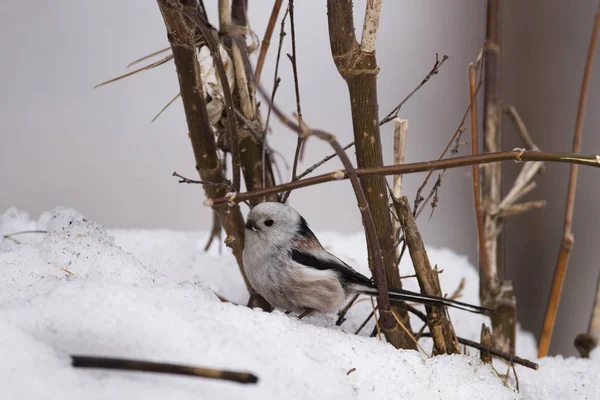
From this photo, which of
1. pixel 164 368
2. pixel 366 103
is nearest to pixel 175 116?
pixel 366 103

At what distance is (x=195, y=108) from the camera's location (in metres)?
0.88

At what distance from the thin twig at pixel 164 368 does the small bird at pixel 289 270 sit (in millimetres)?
418

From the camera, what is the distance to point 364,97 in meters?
0.77

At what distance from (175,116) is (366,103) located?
1.39 m

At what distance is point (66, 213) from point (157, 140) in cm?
109

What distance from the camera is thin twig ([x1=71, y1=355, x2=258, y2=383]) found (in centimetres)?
50

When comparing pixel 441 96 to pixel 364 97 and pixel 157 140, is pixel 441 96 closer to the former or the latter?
pixel 157 140

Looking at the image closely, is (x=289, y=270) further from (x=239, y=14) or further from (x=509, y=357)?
(x=239, y=14)

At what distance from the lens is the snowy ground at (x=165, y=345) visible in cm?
54

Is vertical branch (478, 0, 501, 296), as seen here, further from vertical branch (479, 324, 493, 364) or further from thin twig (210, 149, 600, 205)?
thin twig (210, 149, 600, 205)

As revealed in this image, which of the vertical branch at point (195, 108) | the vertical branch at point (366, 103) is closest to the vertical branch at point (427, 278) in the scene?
the vertical branch at point (366, 103)

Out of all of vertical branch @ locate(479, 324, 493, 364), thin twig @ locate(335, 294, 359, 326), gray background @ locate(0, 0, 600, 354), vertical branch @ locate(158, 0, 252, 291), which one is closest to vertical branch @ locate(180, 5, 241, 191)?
vertical branch @ locate(158, 0, 252, 291)

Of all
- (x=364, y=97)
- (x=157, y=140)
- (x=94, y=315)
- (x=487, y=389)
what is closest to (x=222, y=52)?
(x=364, y=97)

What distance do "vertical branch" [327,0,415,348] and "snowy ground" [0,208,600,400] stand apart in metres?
0.12
